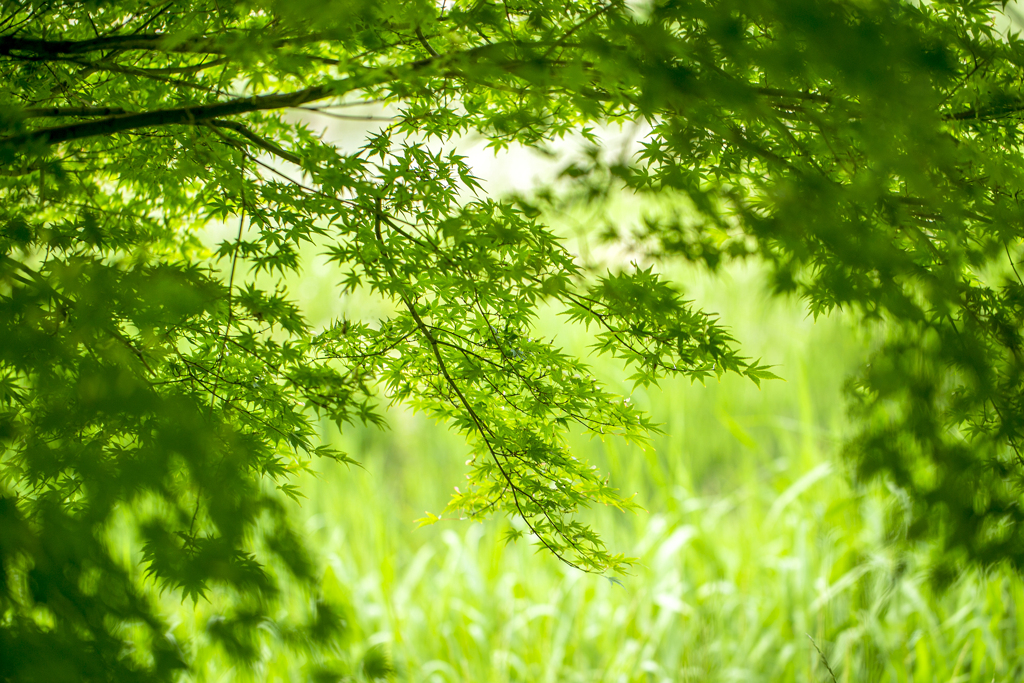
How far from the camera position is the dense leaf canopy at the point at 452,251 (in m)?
0.69

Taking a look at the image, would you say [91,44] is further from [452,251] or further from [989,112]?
[989,112]

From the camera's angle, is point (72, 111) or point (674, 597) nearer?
point (72, 111)

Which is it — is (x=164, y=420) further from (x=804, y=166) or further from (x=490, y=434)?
(x=804, y=166)

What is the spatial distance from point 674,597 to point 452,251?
153 centimetres

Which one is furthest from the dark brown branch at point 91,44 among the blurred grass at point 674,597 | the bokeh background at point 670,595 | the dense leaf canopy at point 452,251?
the blurred grass at point 674,597

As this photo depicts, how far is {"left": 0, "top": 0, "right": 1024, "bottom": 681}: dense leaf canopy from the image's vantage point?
2.26ft

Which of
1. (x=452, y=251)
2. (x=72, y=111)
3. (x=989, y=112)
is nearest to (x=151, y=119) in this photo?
(x=72, y=111)

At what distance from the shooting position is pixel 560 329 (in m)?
3.70

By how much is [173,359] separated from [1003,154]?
3.69 ft

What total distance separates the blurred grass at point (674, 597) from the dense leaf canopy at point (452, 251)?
84 centimetres

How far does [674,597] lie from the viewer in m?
2.09

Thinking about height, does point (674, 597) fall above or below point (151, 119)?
below

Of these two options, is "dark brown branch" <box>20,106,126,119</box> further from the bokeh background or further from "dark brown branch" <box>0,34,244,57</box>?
the bokeh background

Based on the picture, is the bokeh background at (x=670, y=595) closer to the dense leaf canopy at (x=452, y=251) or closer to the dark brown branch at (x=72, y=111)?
the dense leaf canopy at (x=452, y=251)
